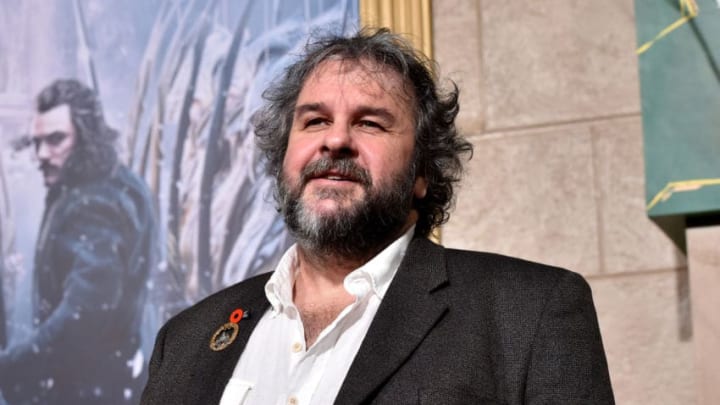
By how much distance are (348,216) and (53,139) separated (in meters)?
1.67

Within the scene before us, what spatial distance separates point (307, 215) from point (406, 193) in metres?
0.22

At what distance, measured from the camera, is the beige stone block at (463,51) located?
3.44m

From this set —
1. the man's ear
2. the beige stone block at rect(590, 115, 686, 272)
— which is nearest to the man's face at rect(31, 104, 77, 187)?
the man's ear

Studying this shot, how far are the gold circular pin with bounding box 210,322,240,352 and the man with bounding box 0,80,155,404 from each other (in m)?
1.11

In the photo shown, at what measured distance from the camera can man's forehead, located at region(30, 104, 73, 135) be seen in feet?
12.9

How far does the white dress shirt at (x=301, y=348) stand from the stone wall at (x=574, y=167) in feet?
2.50

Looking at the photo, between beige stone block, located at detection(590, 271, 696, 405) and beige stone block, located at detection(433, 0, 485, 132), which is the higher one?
beige stone block, located at detection(433, 0, 485, 132)

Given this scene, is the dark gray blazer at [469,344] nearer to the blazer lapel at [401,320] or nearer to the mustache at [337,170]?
the blazer lapel at [401,320]

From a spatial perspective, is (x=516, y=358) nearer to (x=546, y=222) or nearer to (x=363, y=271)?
(x=363, y=271)

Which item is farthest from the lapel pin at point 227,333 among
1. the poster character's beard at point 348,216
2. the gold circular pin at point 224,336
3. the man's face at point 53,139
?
the man's face at point 53,139

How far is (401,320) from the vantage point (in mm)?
2367

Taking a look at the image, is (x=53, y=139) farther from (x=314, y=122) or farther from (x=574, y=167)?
(x=574, y=167)

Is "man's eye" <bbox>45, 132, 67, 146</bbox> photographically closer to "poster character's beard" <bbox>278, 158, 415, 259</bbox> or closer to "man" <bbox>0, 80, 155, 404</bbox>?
"man" <bbox>0, 80, 155, 404</bbox>

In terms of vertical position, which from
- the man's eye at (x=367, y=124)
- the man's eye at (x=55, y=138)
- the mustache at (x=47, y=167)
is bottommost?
the man's eye at (x=367, y=124)
